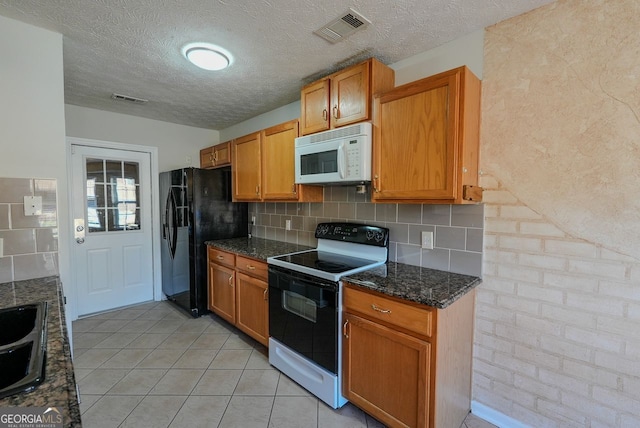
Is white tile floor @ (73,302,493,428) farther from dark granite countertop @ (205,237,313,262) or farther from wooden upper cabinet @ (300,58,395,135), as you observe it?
wooden upper cabinet @ (300,58,395,135)

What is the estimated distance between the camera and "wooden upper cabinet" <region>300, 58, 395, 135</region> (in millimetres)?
1987

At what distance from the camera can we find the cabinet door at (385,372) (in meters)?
1.52

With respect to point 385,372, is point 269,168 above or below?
above

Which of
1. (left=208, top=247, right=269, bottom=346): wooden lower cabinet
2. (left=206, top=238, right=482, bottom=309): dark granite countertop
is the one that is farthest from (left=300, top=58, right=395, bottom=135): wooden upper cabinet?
(left=208, top=247, right=269, bottom=346): wooden lower cabinet

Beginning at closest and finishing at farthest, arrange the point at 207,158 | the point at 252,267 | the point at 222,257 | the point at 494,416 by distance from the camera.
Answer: the point at 494,416 → the point at 252,267 → the point at 222,257 → the point at 207,158

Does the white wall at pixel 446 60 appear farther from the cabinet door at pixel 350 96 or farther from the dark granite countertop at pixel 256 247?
the dark granite countertop at pixel 256 247

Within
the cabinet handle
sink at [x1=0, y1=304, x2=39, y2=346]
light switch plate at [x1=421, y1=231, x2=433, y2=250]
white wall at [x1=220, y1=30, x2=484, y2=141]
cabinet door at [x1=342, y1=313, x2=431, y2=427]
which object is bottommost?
cabinet door at [x1=342, y1=313, x2=431, y2=427]

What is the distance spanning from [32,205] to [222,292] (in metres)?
Result: 1.72

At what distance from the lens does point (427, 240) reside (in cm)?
204

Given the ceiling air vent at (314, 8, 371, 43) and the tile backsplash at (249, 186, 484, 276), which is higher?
the ceiling air vent at (314, 8, 371, 43)

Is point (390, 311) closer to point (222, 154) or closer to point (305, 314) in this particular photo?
point (305, 314)

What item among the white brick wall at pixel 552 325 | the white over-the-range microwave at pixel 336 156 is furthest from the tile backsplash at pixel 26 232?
the white brick wall at pixel 552 325

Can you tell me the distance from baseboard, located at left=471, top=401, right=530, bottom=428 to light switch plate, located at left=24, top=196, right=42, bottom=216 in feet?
9.47

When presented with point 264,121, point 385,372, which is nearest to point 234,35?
point 264,121
